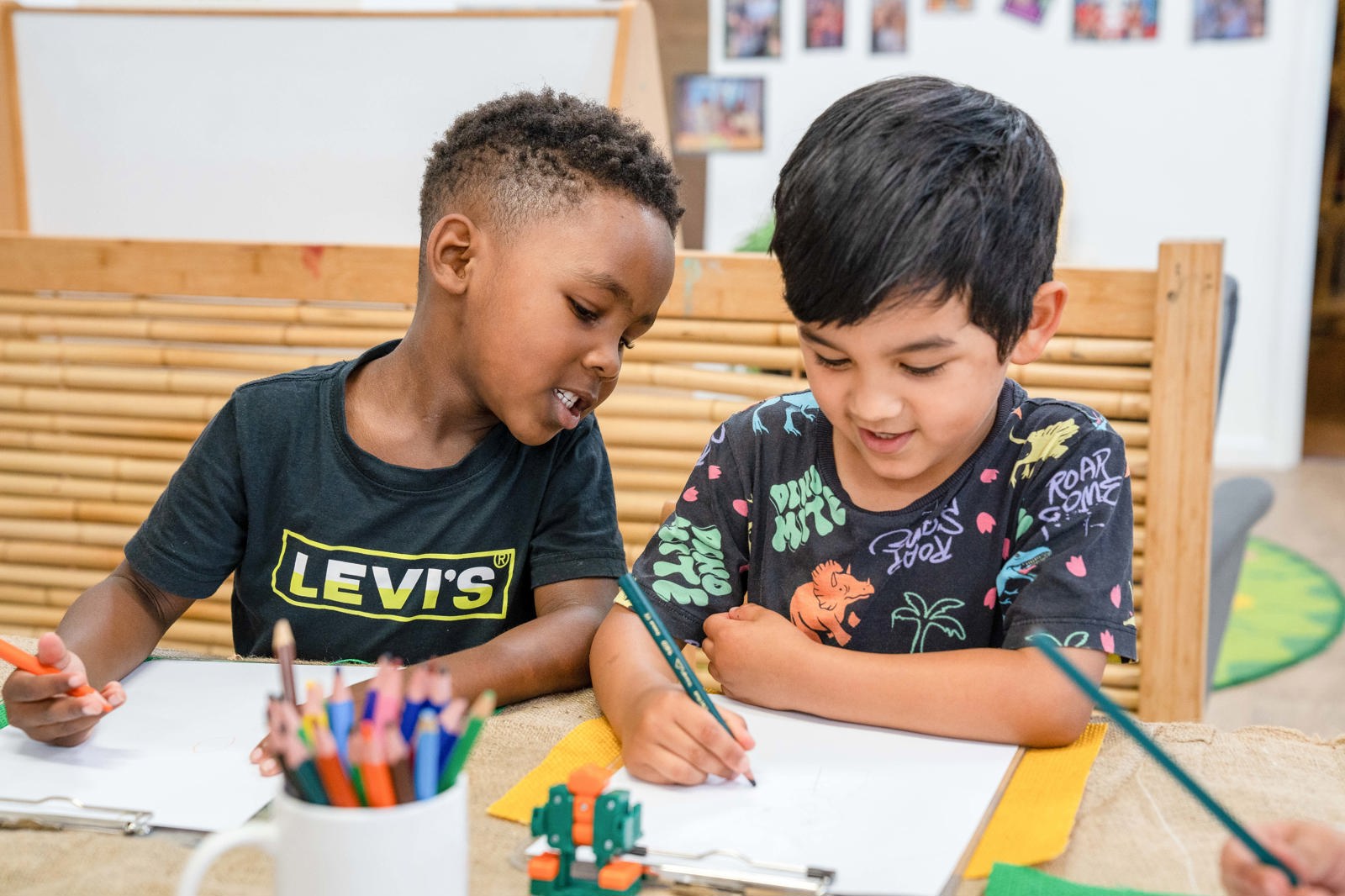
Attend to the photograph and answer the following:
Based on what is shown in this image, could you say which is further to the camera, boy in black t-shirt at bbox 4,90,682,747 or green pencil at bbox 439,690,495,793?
boy in black t-shirt at bbox 4,90,682,747

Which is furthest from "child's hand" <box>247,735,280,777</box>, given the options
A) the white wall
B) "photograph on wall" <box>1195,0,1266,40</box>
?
"photograph on wall" <box>1195,0,1266,40</box>

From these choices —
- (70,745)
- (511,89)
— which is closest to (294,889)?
(70,745)

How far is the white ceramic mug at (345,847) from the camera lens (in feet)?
1.35

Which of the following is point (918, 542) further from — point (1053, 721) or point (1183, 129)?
point (1183, 129)

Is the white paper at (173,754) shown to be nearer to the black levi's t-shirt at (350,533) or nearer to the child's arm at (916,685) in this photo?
the black levi's t-shirt at (350,533)

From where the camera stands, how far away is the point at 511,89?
1554 millimetres

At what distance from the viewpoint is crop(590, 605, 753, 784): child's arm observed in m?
0.64

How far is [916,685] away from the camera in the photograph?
0.72m

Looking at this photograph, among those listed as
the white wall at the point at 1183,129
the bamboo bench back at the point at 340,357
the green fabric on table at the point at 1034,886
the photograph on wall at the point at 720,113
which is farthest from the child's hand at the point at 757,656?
the photograph on wall at the point at 720,113

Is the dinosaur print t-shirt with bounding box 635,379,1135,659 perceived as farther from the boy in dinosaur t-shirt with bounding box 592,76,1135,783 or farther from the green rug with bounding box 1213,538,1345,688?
the green rug with bounding box 1213,538,1345,688

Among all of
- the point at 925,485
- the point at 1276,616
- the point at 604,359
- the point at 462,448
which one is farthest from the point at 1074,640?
the point at 1276,616

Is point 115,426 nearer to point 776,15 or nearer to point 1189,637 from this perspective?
point 1189,637

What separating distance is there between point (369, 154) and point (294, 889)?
52.4 inches

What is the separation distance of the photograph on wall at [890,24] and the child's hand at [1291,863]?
414 centimetres
